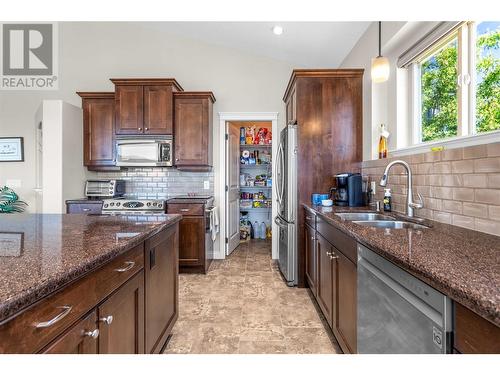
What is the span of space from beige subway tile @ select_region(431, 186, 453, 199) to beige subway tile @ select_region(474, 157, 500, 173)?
0.76 ft

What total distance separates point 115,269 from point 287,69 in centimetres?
371

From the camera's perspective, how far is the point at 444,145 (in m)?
1.84

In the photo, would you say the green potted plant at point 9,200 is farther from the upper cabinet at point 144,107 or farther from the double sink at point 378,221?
the double sink at point 378,221

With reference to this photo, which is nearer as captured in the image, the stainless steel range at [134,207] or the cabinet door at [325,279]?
the cabinet door at [325,279]

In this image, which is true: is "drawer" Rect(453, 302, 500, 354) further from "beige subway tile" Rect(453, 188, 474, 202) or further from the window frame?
the window frame

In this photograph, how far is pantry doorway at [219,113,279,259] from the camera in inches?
158

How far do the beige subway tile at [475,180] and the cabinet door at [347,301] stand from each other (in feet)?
2.46

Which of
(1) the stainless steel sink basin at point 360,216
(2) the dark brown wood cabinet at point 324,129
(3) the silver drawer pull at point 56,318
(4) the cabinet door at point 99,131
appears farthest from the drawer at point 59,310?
(4) the cabinet door at point 99,131

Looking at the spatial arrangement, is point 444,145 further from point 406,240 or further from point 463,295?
point 463,295

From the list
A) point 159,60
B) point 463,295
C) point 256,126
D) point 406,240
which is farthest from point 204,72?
point 463,295

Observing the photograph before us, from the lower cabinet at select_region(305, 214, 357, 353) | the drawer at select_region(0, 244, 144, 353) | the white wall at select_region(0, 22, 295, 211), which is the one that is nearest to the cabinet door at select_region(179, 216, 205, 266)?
the white wall at select_region(0, 22, 295, 211)

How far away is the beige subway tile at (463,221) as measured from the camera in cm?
145

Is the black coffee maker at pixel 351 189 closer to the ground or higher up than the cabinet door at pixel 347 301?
higher up

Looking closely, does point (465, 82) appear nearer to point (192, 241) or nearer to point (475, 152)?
point (475, 152)
